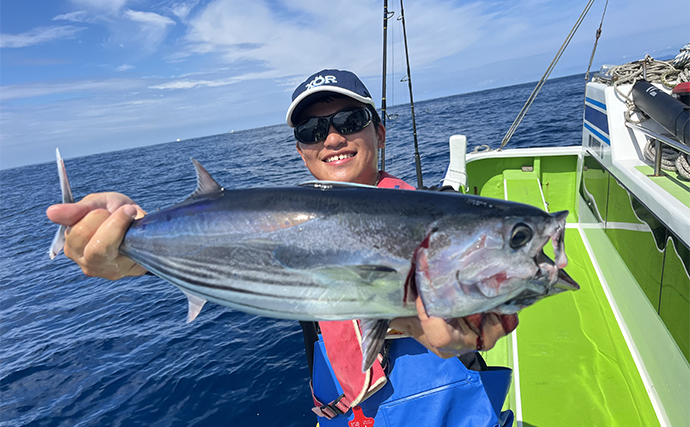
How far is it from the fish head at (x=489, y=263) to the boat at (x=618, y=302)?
2.03m

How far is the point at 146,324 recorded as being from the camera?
8344mm

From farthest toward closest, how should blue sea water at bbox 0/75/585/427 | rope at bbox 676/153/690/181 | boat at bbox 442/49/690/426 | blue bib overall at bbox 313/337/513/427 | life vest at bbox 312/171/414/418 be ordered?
blue sea water at bbox 0/75/585/427 → rope at bbox 676/153/690/181 → boat at bbox 442/49/690/426 → blue bib overall at bbox 313/337/513/427 → life vest at bbox 312/171/414/418

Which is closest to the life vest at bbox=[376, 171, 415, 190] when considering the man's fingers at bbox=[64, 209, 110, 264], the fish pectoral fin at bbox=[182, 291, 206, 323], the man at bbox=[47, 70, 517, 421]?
the man at bbox=[47, 70, 517, 421]

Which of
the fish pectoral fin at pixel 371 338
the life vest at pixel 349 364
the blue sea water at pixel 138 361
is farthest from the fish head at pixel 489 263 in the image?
the blue sea water at pixel 138 361

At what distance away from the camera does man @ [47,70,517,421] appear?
179 cm

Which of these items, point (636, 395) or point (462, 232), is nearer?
point (462, 232)

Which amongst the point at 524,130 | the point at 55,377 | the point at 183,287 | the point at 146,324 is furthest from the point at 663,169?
the point at 524,130

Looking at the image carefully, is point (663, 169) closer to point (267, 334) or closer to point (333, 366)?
point (333, 366)

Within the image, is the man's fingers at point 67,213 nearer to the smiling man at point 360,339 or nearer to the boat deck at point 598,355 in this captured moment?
the smiling man at point 360,339

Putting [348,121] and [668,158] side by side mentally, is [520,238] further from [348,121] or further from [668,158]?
[668,158]

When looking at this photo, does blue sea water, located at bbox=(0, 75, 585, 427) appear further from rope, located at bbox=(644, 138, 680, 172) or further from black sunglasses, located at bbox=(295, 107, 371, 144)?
rope, located at bbox=(644, 138, 680, 172)

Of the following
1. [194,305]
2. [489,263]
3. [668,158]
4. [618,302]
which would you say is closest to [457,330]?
[489,263]

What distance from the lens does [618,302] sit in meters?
4.72

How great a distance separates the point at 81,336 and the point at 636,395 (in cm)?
992
